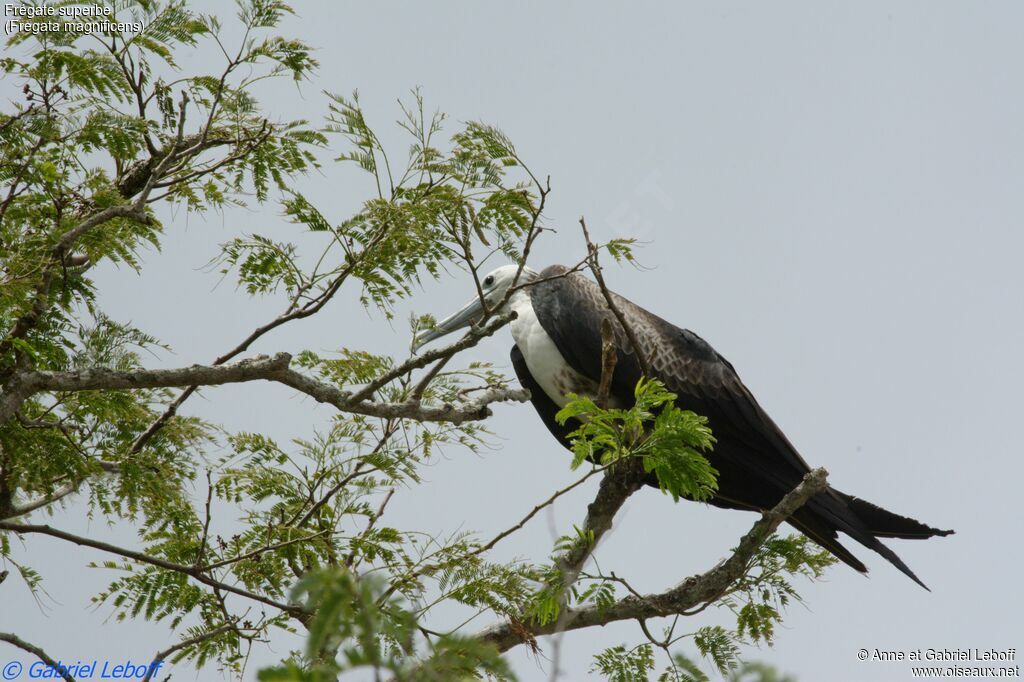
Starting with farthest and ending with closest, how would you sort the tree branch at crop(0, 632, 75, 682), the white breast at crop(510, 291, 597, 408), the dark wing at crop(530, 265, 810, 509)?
the white breast at crop(510, 291, 597, 408)
the dark wing at crop(530, 265, 810, 509)
the tree branch at crop(0, 632, 75, 682)

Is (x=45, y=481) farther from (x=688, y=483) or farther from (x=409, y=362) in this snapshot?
(x=688, y=483)

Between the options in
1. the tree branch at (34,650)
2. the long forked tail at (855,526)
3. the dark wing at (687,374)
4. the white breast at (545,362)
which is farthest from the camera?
the white breast at (545,362)

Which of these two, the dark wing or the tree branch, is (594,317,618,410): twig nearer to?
the dark wing

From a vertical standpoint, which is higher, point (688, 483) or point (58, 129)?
point (58, 129)

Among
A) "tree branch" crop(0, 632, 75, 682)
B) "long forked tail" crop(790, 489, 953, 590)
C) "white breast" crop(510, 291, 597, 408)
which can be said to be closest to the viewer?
"tree branch" crop(0, 632, 75, 682)

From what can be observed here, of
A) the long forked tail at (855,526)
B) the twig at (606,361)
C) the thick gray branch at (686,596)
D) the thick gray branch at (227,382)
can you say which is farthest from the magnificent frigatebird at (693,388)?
the thick gray branch at (227,382)

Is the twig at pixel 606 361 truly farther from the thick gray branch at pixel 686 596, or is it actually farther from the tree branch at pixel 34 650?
the tree branch at pixel 34 650

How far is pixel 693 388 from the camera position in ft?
24.5

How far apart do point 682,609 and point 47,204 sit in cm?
369

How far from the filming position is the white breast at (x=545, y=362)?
7617mm

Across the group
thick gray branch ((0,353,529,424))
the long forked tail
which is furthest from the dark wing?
thick gray branch ((0,353,529,424))

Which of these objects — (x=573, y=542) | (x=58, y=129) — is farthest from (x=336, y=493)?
(x=58, y=129)

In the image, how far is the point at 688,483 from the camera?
17.7ft

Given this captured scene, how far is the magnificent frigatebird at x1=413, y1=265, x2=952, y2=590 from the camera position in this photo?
689 centimetres
